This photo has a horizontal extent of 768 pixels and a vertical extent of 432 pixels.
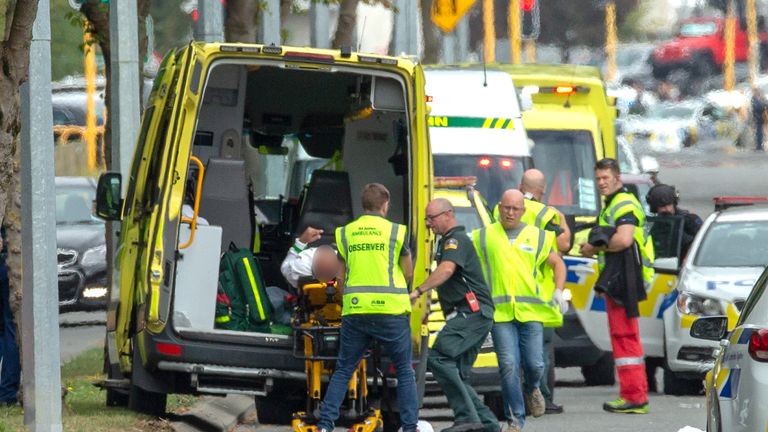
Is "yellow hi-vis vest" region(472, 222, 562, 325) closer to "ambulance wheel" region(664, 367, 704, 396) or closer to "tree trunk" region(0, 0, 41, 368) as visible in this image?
"ambulance wheel" region(664, 367, 704, 396)

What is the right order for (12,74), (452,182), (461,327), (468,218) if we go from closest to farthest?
(12,74), (461,327), (468,218), (452,182)

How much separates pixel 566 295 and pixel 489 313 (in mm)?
1577

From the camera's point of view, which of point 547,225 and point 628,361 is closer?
point 547,225

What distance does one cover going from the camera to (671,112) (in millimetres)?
53344

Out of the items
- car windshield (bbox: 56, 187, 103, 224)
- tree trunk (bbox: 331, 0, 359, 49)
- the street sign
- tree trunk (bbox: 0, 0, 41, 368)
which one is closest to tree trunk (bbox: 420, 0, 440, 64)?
the street sign

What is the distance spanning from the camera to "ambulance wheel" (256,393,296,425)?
497 inches

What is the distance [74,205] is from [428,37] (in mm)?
16600

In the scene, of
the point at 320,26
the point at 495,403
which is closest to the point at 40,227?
the point at 495,403

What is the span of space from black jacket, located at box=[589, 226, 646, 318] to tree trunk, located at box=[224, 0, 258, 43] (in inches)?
260

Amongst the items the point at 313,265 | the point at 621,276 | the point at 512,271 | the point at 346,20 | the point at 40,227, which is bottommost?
the point at 621,276

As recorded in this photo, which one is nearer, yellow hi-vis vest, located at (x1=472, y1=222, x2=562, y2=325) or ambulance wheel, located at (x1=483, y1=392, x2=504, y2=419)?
yellow hi-vis vest, located at (x1=472, y1=222, x2=562, y2=325)

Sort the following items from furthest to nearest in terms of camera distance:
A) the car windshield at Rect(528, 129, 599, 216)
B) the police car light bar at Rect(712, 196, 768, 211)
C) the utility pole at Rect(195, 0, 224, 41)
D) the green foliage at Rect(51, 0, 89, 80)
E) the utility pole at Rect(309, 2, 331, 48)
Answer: the green foliage at Rect(51, 0, 89, 80) → the utility pole at Rect(309, 2, 331, 48) → the car windshield at Rect(528, 129, 599, 216) → the utility pole at Rect(195, 0, 224, 41) → the police car light bar at Rect(712, 196, 768, 211)

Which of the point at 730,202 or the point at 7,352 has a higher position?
the point at 730,202

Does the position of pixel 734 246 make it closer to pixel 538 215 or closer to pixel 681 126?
pixel 538 215
